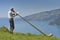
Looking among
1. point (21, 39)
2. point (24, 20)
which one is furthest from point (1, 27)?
point (21, 39)

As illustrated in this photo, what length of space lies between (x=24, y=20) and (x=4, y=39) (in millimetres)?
5907

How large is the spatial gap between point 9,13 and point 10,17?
332 mm

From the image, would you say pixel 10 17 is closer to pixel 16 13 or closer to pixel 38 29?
pixel 16 13

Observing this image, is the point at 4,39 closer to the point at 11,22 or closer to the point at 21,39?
the point at 21,39

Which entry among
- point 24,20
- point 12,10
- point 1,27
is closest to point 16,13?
point 12,10

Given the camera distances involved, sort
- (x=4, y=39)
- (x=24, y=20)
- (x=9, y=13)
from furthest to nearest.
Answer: (x=24, y=20)
(x=9, y=13)
(x=4, y=39)

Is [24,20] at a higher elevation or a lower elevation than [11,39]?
higher

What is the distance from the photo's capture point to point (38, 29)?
91.9ft

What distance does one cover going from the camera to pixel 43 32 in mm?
27734

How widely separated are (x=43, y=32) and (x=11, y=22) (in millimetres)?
3932

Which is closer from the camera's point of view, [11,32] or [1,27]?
[11,32]

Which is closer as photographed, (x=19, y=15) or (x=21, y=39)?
(x=21, y=39)

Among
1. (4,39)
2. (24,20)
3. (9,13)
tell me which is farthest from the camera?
(24,20)

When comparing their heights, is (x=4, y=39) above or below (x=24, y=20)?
below
